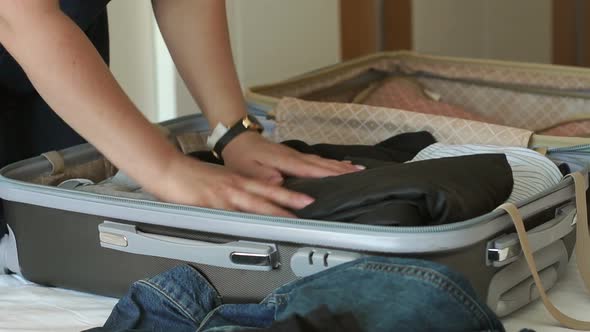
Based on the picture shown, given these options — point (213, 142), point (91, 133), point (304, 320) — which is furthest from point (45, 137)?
point (304, 320)

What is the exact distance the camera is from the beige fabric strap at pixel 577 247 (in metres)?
0.90

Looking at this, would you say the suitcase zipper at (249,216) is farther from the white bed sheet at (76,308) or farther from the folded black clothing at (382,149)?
the folded black clothing at (382,149)

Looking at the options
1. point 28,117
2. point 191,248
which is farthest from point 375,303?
point 28,117

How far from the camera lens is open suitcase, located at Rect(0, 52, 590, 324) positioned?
0.87 metres

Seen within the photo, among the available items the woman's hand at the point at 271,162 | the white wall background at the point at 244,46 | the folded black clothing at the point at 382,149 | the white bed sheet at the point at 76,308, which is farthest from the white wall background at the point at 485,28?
the white bed sheet at the point at 76,308

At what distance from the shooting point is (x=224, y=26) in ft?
4.11

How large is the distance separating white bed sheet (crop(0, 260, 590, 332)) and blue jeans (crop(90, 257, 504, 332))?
10cm

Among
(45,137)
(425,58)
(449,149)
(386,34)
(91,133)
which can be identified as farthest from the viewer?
(386,34)

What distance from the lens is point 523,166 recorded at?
1.13 m

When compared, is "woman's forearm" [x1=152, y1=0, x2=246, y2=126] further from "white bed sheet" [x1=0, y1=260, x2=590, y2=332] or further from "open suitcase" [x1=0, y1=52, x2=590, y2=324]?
"white bed sheet" [x1=0, y1=260, x2=590, y2=332]

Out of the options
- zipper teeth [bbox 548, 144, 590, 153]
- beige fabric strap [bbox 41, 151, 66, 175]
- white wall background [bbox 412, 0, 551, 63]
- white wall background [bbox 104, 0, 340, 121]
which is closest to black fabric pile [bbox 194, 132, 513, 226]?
zipper teeth [bbox 548, 144, 590, 153]

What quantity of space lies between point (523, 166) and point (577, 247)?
0.16m

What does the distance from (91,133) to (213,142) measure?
0.25 metres

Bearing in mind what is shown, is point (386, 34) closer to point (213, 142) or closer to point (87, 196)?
point (213, 142)
